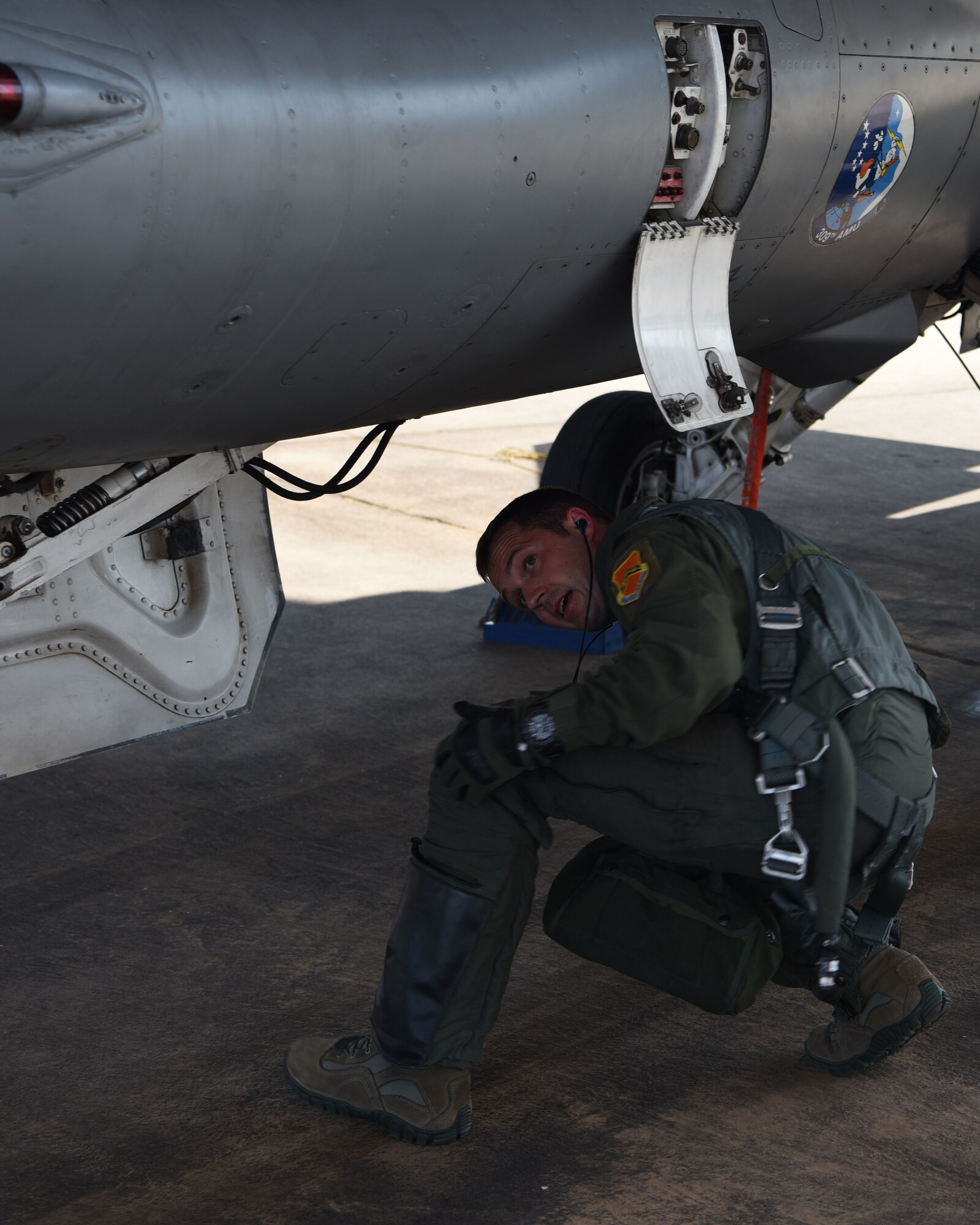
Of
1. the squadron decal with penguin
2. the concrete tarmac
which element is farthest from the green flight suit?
the squadron decal with penguin

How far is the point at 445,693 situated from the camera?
16.5ft

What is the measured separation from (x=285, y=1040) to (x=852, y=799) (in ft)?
4.41

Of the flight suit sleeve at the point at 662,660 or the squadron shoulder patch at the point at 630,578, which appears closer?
the flight suit sleeve at the point at 662,660

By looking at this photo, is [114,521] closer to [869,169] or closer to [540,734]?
[540,734]

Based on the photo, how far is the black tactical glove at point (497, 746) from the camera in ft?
7.91

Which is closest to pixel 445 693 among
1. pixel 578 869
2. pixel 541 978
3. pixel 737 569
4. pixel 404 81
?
pixel 541 978

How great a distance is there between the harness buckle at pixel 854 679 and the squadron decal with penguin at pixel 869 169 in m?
1.33

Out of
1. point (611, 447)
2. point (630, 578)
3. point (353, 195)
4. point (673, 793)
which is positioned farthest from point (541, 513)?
point (611, 447)

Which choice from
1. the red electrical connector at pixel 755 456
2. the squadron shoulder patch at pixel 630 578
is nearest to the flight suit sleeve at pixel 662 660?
the squadron shoulder patch at pixel 630 578

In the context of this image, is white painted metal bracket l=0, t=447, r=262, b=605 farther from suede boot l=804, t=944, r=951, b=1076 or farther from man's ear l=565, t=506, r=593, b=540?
suede boot l=804, t=944, r=951, b=1076

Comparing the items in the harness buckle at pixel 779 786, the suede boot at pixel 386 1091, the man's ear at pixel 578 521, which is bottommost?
the suede boot at pixel 386 1091

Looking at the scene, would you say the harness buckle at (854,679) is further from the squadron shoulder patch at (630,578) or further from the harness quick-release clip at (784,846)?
the squadron shoulder patch at (630,578)

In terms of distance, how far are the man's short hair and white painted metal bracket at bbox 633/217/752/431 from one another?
0.38m

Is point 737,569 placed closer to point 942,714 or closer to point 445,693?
point 942,714
